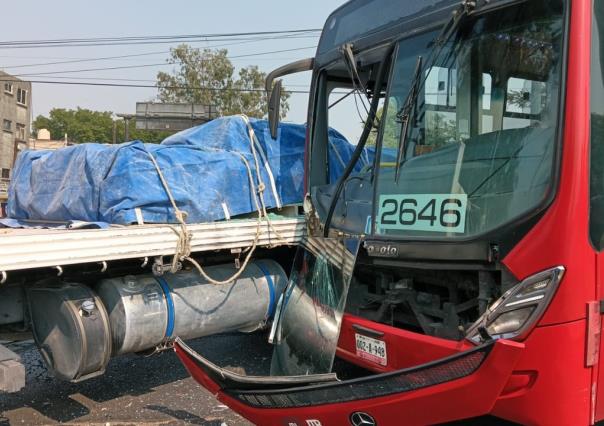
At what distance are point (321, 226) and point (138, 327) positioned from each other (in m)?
1.44

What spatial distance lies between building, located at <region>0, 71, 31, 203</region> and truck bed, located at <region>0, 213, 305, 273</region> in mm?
37774

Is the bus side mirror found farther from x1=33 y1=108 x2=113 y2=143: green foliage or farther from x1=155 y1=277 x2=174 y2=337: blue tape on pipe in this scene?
x1=33 y1=108 x2=113 y2=143: green foliage

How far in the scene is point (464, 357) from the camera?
7.89 feet

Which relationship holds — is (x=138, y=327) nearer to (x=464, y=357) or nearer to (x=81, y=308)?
(x=81, y=308)

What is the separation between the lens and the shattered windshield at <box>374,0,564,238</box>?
8.75 ft

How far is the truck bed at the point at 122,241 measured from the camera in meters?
3.12

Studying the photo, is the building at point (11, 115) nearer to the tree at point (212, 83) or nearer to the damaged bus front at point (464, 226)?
the tree at point (212, 83)

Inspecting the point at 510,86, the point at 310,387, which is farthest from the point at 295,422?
the point at 510,86

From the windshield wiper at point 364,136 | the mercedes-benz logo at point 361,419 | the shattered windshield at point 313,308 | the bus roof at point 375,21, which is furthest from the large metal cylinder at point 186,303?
the bus roof at point 375,21

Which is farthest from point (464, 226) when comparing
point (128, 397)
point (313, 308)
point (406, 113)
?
point (128, 397)

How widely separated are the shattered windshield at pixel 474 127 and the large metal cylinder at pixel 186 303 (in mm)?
1460

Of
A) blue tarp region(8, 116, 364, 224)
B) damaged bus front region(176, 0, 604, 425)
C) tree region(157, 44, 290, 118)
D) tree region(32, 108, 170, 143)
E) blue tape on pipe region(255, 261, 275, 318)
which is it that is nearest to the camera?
damaged bus front region(176, 0, 604, 425)

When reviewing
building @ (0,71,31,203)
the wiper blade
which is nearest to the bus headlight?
the wiper blade

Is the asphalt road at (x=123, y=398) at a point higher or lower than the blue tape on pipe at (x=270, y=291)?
lower
